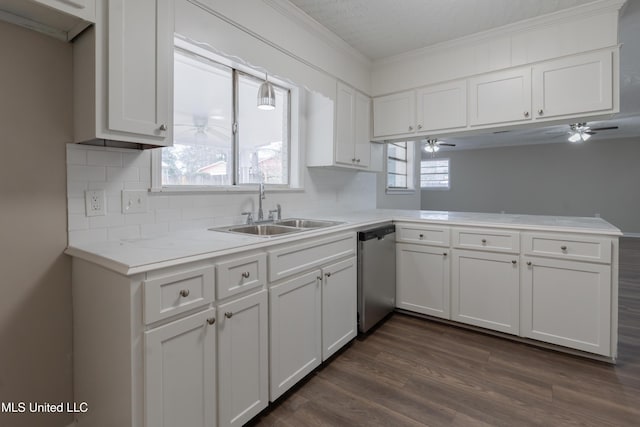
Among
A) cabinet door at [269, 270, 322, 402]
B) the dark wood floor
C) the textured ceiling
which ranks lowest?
the dark wood floor

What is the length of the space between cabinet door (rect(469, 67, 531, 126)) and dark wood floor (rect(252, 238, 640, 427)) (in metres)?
1.82

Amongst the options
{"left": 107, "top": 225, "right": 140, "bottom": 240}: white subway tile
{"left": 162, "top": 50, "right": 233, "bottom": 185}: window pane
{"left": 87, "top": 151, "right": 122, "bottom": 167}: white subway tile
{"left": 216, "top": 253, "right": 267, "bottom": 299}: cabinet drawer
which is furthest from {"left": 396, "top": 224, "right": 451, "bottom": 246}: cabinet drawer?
{"left": 87, "top": 151, "right": 122, "bottom": 167}: white subway tile


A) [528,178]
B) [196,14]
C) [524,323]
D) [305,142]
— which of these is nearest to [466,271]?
[524,323]

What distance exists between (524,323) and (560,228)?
753 millimetres

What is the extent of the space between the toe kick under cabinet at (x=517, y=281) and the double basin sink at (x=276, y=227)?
2.96 ft

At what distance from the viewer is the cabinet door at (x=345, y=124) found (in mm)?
2977

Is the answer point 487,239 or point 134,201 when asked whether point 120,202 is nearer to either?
point 134,201

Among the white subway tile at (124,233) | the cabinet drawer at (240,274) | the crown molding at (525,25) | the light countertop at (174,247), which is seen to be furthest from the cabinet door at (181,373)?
the crown molding at (525,25)

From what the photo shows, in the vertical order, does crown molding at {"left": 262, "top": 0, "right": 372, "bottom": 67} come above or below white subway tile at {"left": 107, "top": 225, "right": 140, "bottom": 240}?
above

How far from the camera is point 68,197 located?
150 centimetres

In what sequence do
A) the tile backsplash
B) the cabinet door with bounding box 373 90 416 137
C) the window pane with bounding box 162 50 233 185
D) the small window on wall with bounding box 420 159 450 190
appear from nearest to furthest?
the tile backsplash → the window pane with bounding box 162 50 233 185 → the cabinet door with bounding box 373 90 416 137 → the small window on wall with bounding box 420 159 450 190

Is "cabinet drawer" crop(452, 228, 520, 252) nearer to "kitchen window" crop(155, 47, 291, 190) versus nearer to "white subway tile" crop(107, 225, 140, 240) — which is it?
"kitchen window" crop(155, 47, 291, 190)

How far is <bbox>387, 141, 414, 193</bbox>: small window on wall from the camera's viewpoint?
15.4 feet

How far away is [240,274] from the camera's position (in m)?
1.49
